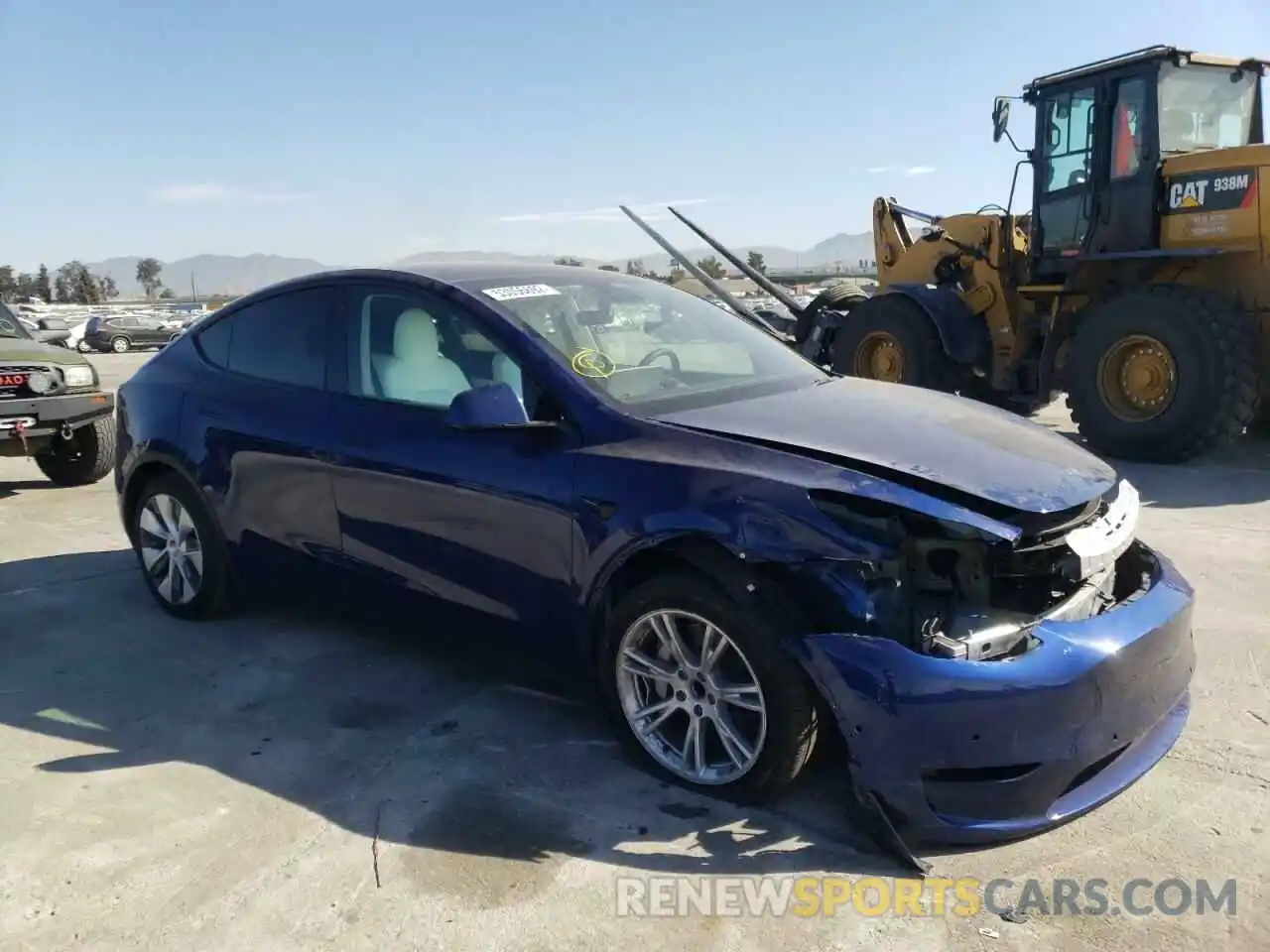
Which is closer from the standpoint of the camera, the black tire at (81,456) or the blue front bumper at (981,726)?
the blue front bumper at (981,726)

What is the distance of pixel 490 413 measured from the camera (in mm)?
3273

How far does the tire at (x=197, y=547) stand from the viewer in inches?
180

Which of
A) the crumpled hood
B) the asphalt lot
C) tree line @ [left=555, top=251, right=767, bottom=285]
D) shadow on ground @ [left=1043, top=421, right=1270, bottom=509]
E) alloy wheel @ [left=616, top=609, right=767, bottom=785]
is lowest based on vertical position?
the asphalt lot

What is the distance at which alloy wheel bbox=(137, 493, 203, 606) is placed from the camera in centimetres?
466

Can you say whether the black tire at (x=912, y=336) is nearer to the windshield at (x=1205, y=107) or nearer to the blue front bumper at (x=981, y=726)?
the windshield at (x=1205, y=107)

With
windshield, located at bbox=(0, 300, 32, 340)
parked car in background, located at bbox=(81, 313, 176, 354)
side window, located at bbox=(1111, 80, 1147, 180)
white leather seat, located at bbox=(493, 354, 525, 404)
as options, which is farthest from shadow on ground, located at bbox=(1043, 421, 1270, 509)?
parked car in background, located at bbox=(81, 313, 176, 354)

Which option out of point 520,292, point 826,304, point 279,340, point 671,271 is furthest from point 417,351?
point 671,271

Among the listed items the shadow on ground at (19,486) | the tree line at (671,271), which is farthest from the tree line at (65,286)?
the shadow on ground at (19,486)

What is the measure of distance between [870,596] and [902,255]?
9.12 metres

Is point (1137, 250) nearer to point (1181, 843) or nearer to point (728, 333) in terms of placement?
point (728, 333)

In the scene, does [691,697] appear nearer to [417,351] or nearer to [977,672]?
[977,672]

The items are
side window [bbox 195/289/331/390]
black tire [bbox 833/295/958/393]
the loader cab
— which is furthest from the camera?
black tire [bbox 833/295/958/393]

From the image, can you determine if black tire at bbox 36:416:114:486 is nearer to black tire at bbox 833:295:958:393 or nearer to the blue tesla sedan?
the blue tesla sedan

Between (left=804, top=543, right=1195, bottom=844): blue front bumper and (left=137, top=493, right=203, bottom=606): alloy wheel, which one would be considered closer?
(left=804, top=543, right=1195, bottom=844): blue front bumper
